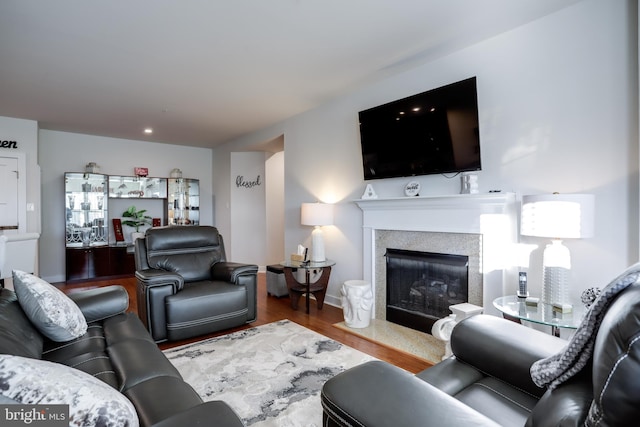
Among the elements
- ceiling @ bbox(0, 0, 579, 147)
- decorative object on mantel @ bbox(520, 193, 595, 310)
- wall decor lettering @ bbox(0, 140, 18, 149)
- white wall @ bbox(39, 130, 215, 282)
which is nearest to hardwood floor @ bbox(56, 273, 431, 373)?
white wall @ bbox(39, 130, 215, 282)

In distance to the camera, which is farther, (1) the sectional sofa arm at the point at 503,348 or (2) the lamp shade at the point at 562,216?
(2) the lamp shade at the point at 562,216

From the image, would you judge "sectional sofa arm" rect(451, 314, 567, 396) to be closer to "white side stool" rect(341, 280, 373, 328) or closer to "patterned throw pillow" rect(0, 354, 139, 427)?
"patterned throw pillow" rect(0, 354, 139, 427)

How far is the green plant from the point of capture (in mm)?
6153

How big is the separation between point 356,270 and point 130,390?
281 cm

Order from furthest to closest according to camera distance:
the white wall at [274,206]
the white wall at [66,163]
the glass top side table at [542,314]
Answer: the white wall at [274,206] < the white wall at [66,163] < the glass top side table at [542,314]

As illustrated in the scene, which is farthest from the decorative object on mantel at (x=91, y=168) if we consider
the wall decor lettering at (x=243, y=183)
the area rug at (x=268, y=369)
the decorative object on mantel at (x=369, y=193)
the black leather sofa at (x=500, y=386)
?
the black leather sofa at (x=500, y=386)

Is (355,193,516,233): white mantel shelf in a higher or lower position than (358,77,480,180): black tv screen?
lower

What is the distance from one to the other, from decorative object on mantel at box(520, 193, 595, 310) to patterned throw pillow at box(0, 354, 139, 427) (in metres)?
2.14

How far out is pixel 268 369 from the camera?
2.34 meters

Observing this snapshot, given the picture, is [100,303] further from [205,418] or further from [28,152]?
[28,152]

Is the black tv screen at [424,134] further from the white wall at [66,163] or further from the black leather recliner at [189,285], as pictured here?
the white wall at [66,163]

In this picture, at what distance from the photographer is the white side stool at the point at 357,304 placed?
3.23 metres

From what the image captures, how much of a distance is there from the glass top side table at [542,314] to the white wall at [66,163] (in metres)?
6.38

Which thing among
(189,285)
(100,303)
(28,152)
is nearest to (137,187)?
(28,152)
